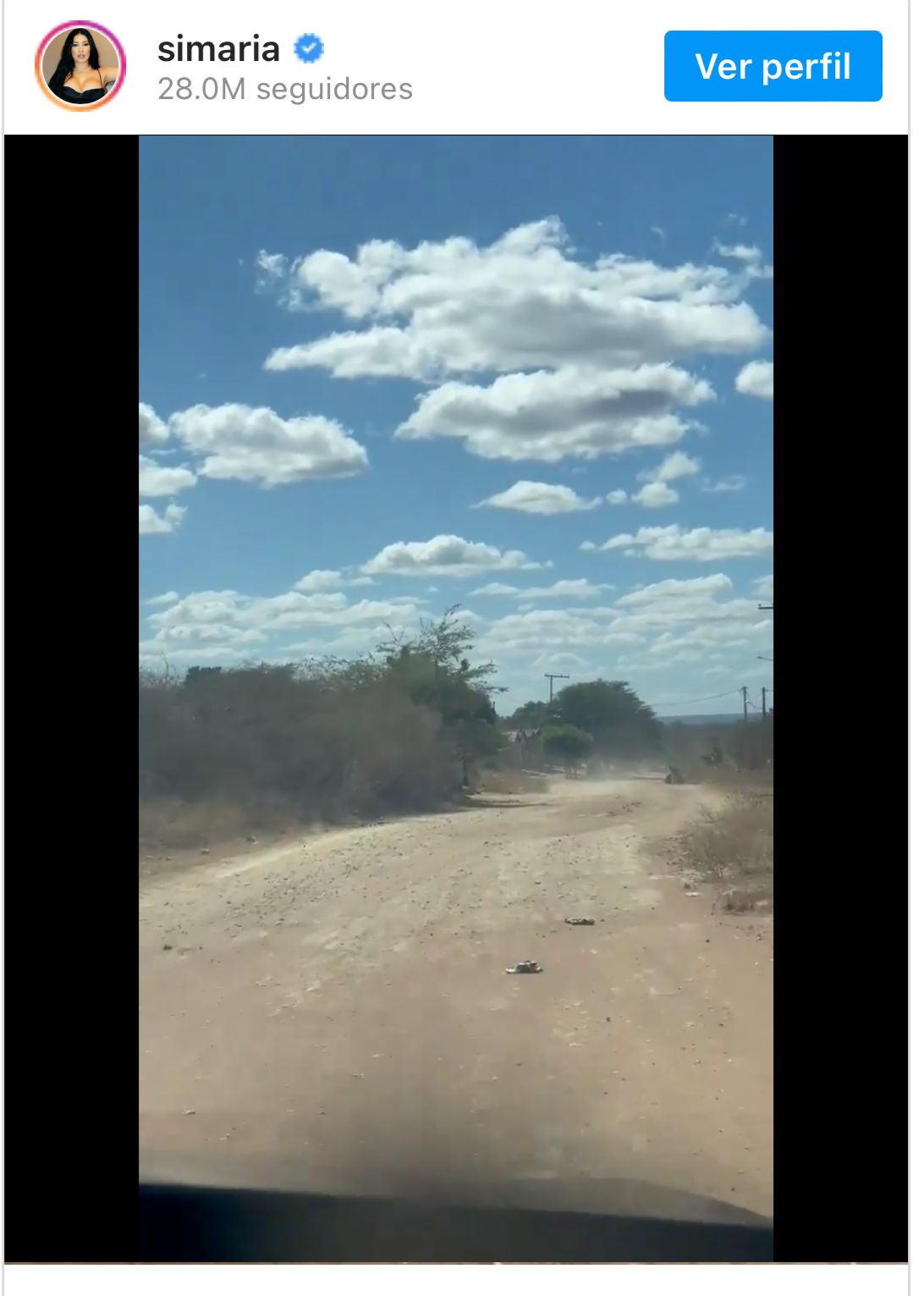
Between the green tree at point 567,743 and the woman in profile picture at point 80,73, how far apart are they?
290 centimetres

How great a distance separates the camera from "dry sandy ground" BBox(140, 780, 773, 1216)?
9.09 feet

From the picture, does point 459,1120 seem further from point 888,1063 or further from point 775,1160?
point 888,1063

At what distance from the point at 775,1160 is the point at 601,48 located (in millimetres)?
2282

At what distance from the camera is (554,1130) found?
2799 mm

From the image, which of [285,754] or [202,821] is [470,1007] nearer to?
[285,754]

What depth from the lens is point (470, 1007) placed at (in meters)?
3.42

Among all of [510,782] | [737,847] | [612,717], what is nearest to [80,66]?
[612,717]

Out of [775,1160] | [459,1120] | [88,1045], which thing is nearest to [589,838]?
[459,1120]

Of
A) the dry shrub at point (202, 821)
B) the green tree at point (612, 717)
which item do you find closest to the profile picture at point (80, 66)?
the green tree at point (612, 717)

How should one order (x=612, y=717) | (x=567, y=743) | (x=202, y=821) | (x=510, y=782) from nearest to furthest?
(x=612, y=717)
(x=567, y=743)
(x=510, y=782)
(x=202, y=821)

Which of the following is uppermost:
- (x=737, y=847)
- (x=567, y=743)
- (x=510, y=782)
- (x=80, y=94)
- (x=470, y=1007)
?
(x=80, y=94)

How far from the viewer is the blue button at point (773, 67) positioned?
178 cm

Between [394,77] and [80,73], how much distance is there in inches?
24.5

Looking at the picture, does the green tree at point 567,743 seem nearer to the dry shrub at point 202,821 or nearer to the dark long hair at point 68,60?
the dry shrub at point 202,821
